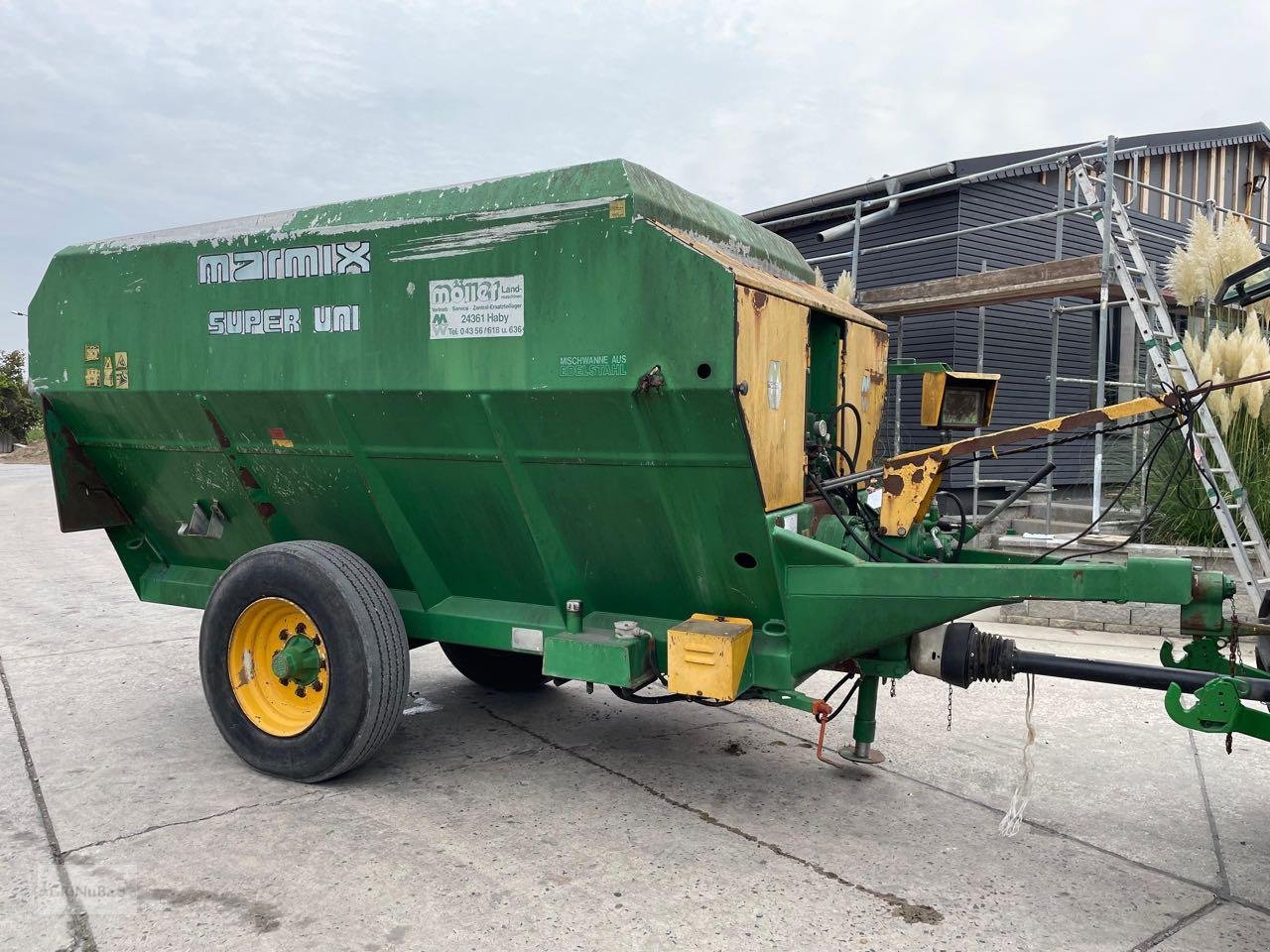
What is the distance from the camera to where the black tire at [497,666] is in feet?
18.3

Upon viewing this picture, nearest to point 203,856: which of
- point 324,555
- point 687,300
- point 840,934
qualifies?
point 324,555

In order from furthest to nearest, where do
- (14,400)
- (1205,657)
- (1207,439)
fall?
(14,400), (1207,439), (1205,657)

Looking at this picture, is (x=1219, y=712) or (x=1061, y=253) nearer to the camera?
(x=1219, y=712)

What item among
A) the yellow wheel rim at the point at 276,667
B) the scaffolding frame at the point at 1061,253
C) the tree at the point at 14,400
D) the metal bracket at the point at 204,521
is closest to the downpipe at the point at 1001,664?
the scaffolding frame at the point at 1061,253

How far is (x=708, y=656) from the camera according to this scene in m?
3.55

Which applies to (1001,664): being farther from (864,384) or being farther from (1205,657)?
(864,384)

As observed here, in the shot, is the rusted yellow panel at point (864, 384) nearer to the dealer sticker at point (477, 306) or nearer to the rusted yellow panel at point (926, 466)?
the rusted yellow panel at point (926, 466)

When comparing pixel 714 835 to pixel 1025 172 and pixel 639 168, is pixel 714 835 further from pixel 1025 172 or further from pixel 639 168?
pixel 1025 172

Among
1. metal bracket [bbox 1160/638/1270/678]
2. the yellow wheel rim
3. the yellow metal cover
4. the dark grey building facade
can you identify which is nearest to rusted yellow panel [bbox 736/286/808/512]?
the yellow metal cover

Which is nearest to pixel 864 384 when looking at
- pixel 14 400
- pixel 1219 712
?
pixel 1219 712

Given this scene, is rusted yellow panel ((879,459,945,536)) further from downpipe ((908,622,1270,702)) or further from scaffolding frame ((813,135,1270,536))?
scaffolding frame ((813,135,1270,536))

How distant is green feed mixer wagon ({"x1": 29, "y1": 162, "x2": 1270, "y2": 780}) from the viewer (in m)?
3.41

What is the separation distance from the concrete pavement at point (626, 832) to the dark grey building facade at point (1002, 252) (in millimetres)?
7714

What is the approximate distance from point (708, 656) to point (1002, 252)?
38.0ft
